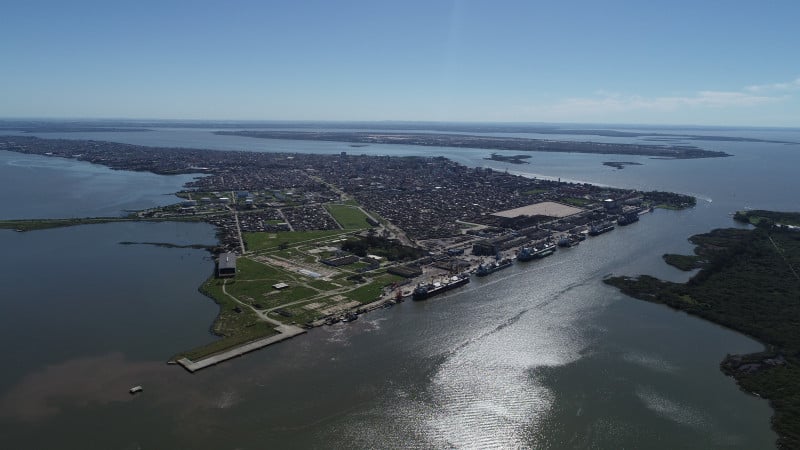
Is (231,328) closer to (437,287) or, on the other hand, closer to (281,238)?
(437,287)

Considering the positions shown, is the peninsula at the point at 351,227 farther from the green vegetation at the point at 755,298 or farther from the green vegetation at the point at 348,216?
the green vegetation at the point at 755,298

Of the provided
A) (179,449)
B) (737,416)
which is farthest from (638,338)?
(179,449)

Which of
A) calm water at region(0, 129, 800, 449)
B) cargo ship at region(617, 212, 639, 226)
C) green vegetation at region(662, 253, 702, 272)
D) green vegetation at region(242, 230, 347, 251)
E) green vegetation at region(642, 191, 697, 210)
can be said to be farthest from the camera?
green vegetation at region(642, 191, 697, 210)

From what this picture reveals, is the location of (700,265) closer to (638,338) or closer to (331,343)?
(638,338)

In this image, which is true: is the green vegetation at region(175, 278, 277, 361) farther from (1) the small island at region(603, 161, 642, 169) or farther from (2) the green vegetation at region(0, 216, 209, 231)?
(1) the small island at region(603, 161, 642, 169)

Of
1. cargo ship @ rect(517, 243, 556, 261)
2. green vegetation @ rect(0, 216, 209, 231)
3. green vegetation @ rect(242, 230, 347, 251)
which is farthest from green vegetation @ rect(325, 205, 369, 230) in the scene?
cargo ship @ rect(517, 243, 556, 261)

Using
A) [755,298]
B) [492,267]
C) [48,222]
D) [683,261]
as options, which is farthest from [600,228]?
[48,222]

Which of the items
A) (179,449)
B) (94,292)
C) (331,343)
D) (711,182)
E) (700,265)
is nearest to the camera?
(179,449)
